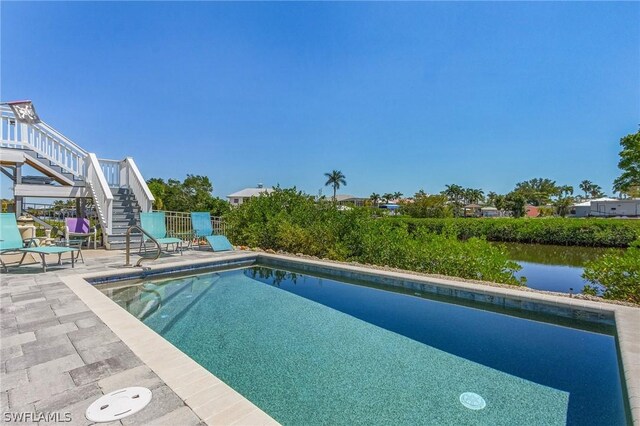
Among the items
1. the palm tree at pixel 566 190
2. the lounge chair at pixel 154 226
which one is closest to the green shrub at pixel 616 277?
the lounge chair at pixel 154 226

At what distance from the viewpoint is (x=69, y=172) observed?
940cm

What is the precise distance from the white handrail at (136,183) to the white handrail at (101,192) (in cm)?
91

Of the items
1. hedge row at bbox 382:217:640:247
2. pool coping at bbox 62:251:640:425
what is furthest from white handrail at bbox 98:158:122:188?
hedge row at bbox 382:217:640:247

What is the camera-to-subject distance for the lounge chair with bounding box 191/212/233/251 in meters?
9.02

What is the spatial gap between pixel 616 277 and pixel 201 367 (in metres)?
5.88

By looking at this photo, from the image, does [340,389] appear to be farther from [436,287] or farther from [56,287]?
[56,287]

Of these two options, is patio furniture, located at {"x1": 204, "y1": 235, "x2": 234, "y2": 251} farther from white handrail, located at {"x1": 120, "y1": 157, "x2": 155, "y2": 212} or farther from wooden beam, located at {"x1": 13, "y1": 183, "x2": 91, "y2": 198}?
wooden beam, located at {"x1": 13, "y1": 183, "x2": 91, "y2": 198}

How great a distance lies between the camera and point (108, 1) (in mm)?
8422

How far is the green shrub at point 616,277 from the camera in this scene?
4637 mm

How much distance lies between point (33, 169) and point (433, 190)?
45.3 m

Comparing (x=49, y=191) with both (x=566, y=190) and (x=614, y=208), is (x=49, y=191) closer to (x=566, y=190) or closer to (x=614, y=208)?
(x=614, y=208)

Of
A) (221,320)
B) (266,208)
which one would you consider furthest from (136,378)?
(266,208)

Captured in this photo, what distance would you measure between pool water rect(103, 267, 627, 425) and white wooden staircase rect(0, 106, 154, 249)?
13.7 feet

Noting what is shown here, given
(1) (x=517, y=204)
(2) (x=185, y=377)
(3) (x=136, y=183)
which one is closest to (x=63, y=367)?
Answer: (2) (x=185, y=377)
